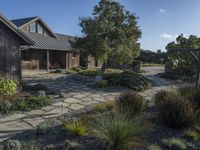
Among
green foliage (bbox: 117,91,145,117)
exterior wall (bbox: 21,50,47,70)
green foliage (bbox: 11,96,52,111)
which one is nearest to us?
green foliage (bbox: 117,91,145,117)

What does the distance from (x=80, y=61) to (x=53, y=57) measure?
383cm

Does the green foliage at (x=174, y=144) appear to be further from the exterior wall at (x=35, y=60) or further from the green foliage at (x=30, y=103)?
the exterior wall at (x=35, y=60)

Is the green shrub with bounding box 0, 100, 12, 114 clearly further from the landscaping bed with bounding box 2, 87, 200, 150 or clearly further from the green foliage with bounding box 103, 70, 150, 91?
the green foliage with bounding box 103, 70, 150, 91

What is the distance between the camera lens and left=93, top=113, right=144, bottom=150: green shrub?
13.7 feet

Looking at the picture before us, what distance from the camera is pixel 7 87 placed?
345 inches

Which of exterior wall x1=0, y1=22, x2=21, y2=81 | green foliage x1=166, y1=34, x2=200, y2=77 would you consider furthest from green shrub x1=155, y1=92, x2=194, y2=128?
green foliage x1=166, y1=34, x2=200, y2=77

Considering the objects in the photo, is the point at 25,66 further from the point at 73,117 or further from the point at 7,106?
the point at 73,117

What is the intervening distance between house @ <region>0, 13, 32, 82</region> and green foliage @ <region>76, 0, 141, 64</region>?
5.65 meters

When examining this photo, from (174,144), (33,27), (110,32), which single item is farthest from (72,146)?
(33,27)

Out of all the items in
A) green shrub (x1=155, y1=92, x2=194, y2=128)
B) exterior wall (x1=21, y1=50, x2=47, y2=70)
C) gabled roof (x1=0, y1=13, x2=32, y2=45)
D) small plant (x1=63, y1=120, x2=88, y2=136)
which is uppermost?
gabled roof (x1=0, y1=13, x2=32, y2=45)

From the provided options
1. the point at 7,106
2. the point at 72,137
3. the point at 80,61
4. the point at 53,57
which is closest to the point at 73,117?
the point at 72,137

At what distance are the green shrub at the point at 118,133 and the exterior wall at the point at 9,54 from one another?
6.37 meters

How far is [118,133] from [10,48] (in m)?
6.97

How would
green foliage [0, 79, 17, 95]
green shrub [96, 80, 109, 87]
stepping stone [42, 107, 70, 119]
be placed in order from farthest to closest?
green shrub [96, 80, 109, 87] < green foliage [0, 79, 17, 95] < stepping stone [42, 107, 70, 119]
